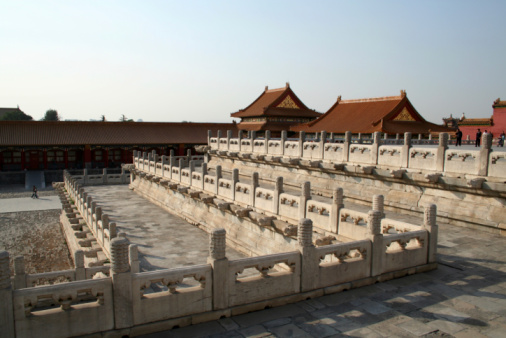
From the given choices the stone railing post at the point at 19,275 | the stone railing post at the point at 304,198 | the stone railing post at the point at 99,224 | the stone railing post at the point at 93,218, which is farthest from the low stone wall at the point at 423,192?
the stone railing post at the point at 19,275

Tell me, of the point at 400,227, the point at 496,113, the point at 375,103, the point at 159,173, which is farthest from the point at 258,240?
the point at 496,113

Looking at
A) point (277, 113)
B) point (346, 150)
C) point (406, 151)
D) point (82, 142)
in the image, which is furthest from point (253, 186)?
point (82, 142)

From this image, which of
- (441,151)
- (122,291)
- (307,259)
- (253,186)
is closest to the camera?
(122,291)

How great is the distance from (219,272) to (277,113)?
116ft

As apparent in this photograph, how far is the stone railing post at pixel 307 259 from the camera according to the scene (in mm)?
6966

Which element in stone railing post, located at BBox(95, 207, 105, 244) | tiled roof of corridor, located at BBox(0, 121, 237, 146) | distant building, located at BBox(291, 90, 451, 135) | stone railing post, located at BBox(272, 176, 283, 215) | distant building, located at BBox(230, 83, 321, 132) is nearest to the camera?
stone railing post, located at BBox(272, 176, 283, 215)

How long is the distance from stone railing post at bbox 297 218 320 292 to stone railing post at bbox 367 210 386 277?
4.27 feet

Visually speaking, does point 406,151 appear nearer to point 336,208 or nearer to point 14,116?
point 336,208

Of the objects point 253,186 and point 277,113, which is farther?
point 277,113

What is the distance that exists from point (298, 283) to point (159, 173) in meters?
19.0

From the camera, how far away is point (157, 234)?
17.4 m

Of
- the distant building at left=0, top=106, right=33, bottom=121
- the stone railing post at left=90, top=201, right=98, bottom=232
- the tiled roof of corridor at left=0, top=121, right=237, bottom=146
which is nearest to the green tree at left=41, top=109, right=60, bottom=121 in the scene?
the distant building at left=0, top=106, right=33, bottom=121

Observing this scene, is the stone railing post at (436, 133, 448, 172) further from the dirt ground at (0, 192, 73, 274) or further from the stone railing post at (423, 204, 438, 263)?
the dirt ground at (0, 192, 73, 274)

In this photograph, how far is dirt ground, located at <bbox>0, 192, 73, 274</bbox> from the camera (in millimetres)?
19578
